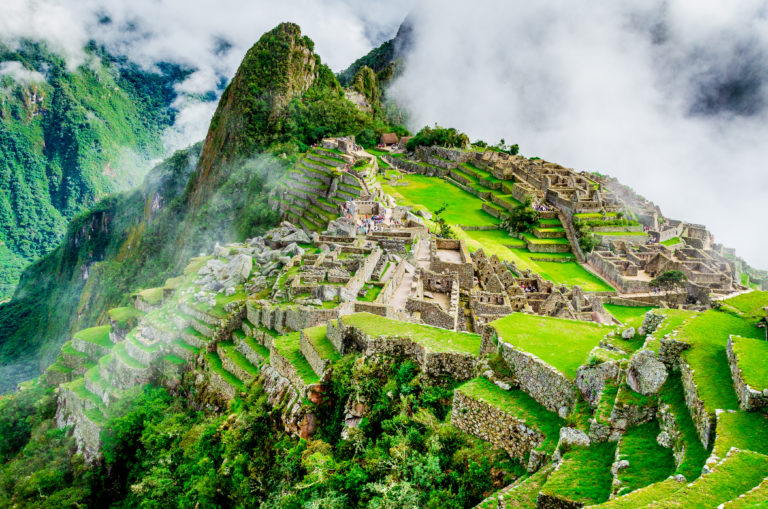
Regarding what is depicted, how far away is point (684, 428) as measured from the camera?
631cm

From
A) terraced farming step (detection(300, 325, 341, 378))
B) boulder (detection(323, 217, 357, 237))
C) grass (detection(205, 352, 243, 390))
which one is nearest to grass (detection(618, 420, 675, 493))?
terraced farming step (detection(300, 325, 341, 378))

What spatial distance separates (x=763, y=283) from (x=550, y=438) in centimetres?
5620

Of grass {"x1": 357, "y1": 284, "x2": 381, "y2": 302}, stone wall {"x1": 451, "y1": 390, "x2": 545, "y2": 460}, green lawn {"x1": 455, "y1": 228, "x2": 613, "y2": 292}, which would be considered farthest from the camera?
green lawn {"x1": 455, "y1": 228, "x2": 613, "y2": 292}

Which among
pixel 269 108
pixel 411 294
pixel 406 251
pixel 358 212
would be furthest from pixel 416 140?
pixel 411 294

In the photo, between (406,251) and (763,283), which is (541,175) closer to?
(763,283)

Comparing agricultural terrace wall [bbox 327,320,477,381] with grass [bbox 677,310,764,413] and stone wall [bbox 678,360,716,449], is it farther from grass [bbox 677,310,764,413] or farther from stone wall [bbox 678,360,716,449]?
stone wall [bbox 678,360,716,449]

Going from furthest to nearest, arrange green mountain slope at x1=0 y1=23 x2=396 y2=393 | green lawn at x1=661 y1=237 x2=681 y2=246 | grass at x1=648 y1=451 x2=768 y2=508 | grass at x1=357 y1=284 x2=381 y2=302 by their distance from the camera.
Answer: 1. green mountain slope at x1=0 y1=23 x2=396 y2=393
2. green lawn at x1=661 y1=237 x2=681 y2=246
3. grass at x1=357 y1=284 x2=381 y2=302
4. grass at x1=648 y1=451 x2=768 y2=508

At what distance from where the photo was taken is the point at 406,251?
27.4 m

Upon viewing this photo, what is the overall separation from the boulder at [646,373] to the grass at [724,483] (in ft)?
6.92

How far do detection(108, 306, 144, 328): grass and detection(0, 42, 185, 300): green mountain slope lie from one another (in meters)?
106

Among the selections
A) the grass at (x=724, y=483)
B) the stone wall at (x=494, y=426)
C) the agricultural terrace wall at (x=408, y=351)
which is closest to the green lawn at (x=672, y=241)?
the agricultural terrace wall at (x=408, y=351)

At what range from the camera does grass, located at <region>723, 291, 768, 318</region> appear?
8406 mm

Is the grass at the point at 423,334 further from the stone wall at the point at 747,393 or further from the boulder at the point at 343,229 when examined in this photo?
the boulder at the point at 343,229

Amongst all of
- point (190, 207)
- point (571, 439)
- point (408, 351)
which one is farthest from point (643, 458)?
point (190, 207)
